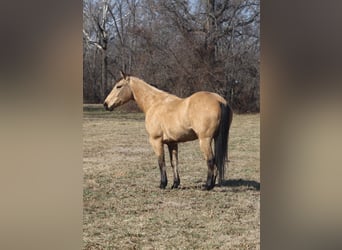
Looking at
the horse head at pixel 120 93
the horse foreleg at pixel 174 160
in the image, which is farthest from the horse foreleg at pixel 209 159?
the horse head at pixel 120 93

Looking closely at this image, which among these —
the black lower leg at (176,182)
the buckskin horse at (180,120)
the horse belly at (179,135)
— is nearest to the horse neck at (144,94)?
the buckskin horse at (180,120)

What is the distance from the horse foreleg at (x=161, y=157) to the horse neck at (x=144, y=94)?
20cm

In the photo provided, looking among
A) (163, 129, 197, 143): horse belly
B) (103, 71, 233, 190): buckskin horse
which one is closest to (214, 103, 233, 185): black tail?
(103, 71, 233, 190): buckskin horse

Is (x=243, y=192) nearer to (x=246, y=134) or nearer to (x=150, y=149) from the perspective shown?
(x=246, y=134)

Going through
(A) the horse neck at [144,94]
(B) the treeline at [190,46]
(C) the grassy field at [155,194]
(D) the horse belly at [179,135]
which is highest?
(B) the treeline at [190,46]

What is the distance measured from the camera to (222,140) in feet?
8.45

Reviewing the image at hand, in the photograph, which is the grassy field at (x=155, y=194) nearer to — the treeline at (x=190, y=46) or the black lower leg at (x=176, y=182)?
the black lower leg at (x=176, y=182)

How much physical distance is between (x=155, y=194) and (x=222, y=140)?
50cm

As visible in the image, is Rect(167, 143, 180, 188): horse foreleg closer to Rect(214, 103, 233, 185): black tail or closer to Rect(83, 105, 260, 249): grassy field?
Rect(83, 105, 260, 249): grassy field

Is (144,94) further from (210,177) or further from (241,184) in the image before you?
(241,184)

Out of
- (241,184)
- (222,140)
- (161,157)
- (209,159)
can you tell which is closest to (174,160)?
(161,157)

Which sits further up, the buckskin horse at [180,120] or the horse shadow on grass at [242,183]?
the buckskin horse at [180,120]

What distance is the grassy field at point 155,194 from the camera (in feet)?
8.11
